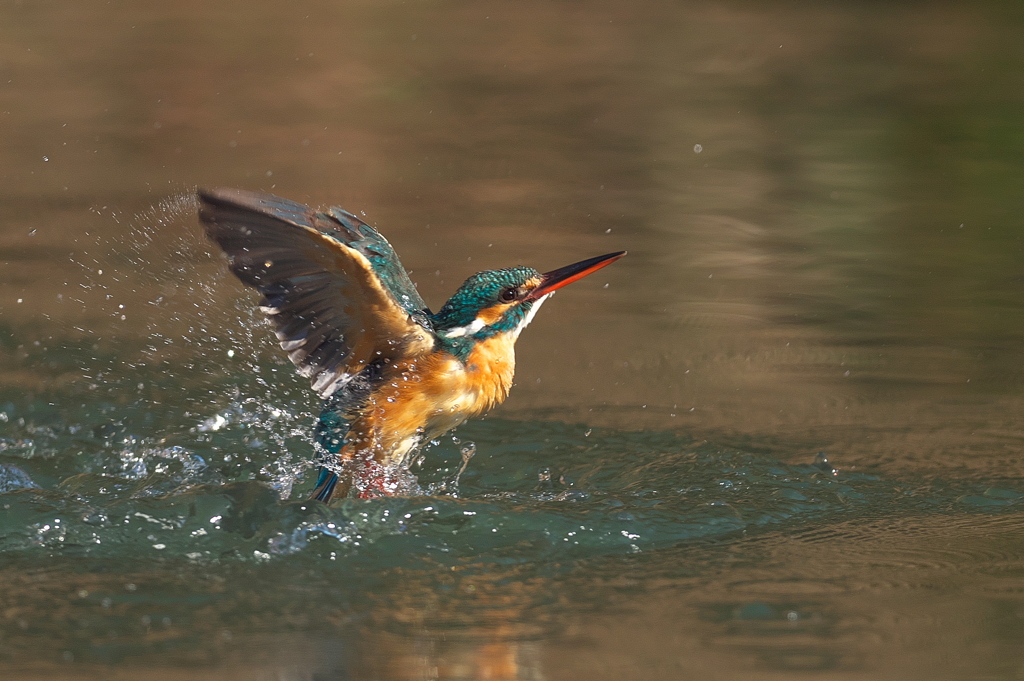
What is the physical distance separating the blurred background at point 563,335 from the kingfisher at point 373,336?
0.28m

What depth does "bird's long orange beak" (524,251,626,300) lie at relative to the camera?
462 cm

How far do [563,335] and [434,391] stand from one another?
194 centimetres

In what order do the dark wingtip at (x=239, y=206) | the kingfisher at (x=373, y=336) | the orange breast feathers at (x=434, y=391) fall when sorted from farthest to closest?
the orange breast feathers at (x=434, y=391), the kingfisher at (x=373, y=336), the dark wingtip at (x=239, y=206)

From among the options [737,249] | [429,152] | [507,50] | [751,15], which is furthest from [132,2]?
[737,249]

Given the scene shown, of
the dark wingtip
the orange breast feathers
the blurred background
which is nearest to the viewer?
the blurred background

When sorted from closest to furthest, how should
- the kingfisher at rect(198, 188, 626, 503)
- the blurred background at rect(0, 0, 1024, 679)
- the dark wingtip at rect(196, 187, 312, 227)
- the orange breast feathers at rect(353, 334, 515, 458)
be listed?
the blurred background at rect(0, 0, 1024, 679), the dark wingtip at rect(196, 187, 312, 227), the kingfisher at rect(198, 188, 626, 503), the orange breast feathers at rect(353, 334, 515, 458)

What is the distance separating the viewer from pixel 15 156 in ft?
29.0

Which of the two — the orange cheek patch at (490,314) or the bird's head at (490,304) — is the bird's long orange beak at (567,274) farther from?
the orange cheek patch at (490,314)

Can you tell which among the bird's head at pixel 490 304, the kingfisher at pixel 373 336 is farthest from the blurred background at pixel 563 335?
the bird's head at pixel 490 304

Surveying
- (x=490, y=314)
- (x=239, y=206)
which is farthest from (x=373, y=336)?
(x=239, y=206)

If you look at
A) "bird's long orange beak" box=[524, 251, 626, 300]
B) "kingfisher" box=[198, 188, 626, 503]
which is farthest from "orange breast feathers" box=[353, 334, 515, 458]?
"bird's long orange beak" box=[524, 251, 626, 300]

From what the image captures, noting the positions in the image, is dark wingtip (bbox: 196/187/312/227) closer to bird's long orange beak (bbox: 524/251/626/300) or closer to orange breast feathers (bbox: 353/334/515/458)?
orange breast feathers (bbox: 353/334/515/458)

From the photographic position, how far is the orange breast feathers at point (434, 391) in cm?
457

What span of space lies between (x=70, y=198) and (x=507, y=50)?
4805mm
